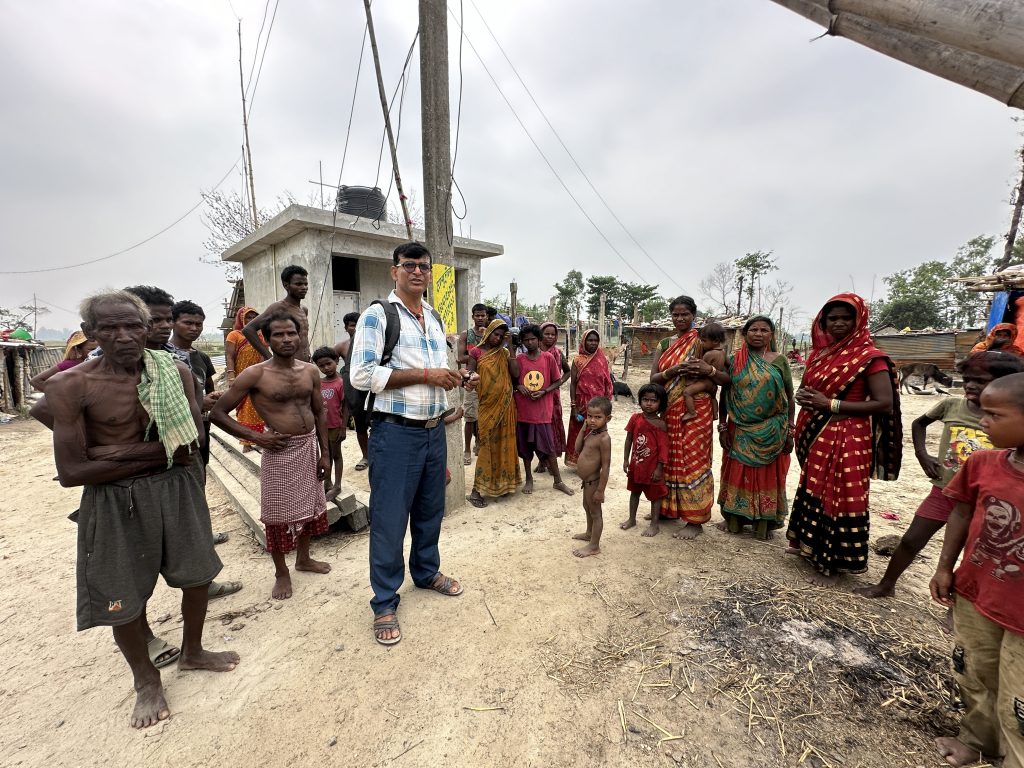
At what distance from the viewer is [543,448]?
4730 millimetres

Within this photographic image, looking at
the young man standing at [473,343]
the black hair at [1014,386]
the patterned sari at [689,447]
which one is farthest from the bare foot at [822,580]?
the young man standing at [473,343]

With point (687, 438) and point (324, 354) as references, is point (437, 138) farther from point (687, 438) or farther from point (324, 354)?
point (687, 438)

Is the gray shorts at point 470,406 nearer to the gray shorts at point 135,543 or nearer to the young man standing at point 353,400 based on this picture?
the young man standing at point 353,400

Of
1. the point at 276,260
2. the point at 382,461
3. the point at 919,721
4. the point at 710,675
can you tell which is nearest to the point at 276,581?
the point at 382,461

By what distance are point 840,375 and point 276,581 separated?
4078mm

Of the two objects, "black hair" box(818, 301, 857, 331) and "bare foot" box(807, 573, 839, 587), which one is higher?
"black hair" box(818, 301, 857, 331)

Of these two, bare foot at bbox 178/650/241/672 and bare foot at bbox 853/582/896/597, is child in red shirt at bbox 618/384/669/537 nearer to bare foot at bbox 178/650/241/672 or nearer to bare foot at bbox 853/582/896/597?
bare foot at bbox 853/582/896/597

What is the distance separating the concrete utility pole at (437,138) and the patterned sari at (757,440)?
2.48 meters

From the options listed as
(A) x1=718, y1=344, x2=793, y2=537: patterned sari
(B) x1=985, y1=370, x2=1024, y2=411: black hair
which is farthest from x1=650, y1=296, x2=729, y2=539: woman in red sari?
(B) x1=985, y1=370, x2=1024, y2=411: black hair

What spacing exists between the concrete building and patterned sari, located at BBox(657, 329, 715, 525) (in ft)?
13.2

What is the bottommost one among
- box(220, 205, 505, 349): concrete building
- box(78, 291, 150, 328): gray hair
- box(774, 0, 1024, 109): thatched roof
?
box(78, 291, 150, 328): gray hair

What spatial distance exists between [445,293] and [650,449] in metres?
2.36

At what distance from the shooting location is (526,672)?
2084mm

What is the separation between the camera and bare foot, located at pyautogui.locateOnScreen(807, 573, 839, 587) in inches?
109
